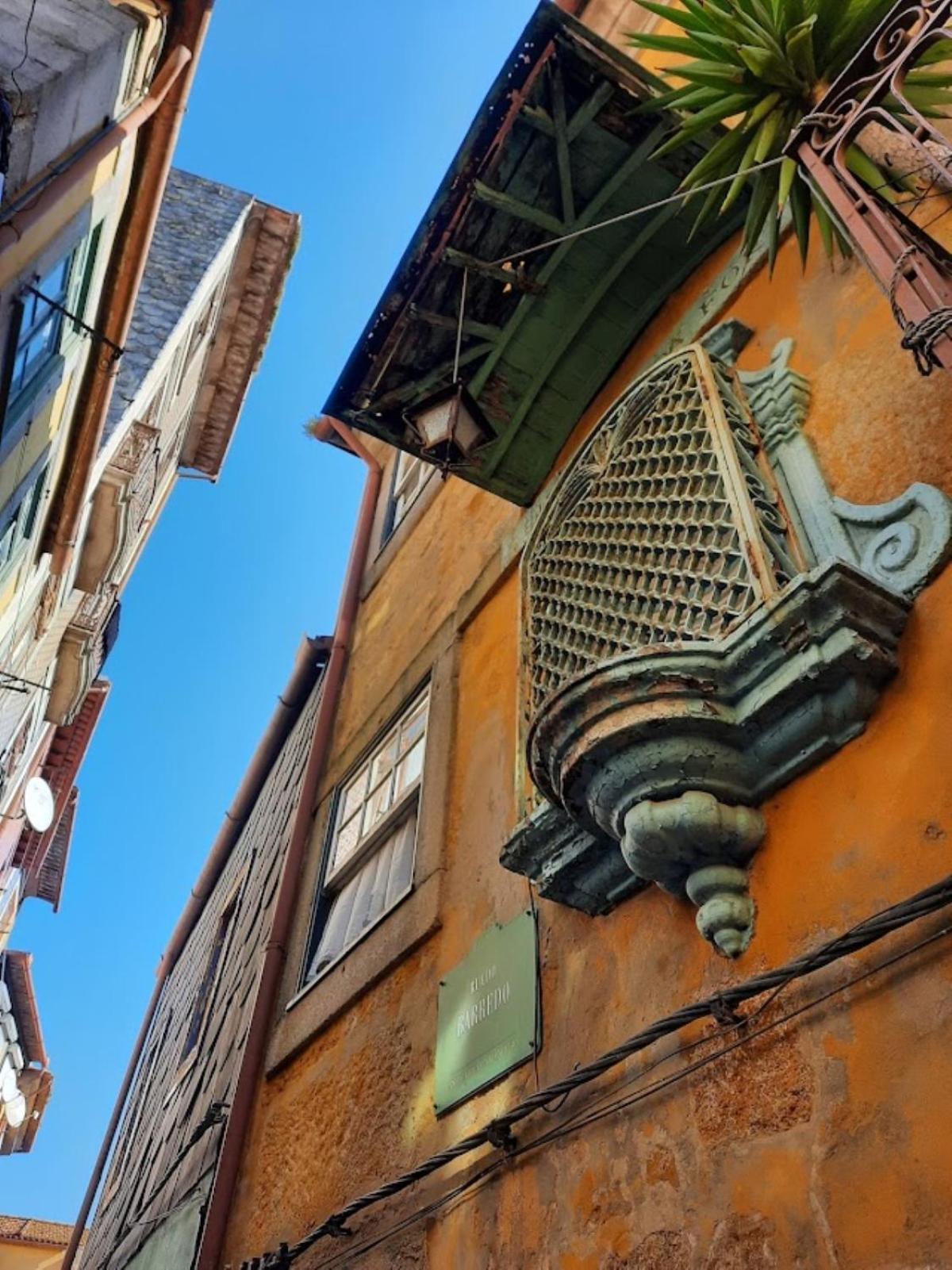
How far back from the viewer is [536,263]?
5.71m

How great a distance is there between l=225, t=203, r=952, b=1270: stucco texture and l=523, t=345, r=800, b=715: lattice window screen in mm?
422

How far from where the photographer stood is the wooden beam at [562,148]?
199 inches

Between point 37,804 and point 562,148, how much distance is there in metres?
12.7

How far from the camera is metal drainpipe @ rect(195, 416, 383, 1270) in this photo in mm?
5754

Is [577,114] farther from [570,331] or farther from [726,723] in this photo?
[726,723]

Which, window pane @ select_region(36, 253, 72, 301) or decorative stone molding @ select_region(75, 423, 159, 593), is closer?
window pane @ select_region(36, 253, 72, 301)

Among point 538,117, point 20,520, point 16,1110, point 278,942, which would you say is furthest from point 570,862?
point 16,1110

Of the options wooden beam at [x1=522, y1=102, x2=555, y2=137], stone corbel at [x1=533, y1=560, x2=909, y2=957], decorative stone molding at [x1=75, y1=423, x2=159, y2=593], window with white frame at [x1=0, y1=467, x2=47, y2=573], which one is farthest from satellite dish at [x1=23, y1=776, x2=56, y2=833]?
stone corbel at [x1=533, y1=560, x2=909, y2=957]

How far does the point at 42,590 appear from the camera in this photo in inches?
381

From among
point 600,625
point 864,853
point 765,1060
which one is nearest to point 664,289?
point 600,625

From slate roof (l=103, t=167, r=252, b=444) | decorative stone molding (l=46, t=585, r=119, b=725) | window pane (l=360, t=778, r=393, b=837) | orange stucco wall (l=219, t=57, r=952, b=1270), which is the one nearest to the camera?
orange stucco wall (l=219, t=57, r=952, b=1270)

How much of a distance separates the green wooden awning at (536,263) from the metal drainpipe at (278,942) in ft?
10.00

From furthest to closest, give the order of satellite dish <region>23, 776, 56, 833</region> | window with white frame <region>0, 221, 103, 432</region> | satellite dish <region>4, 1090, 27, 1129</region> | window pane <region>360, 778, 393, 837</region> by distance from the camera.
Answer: satellite dish <region>4, 1090, 27, 1129</region>, satellite dish <region>23, 776, 56, 833</region>, window pane <region>360, 778, 393, 837</region>, window with white frame <region>0, 221, 103, 432</region>

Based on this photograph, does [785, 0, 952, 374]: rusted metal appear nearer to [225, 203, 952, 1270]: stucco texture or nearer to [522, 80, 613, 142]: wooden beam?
[225, 203, 952, 1270]: stucco texture
